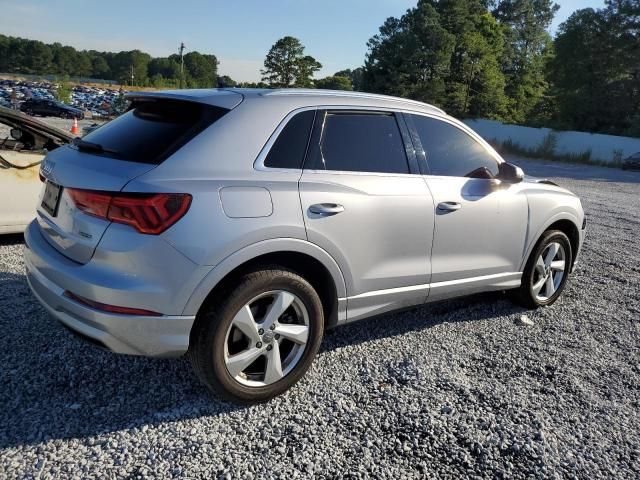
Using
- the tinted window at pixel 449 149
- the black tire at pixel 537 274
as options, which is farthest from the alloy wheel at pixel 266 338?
the black tire at pixel 537 274

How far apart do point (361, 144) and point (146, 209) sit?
1.44 m

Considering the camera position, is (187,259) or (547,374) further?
(547,374)

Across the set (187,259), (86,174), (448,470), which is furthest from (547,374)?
(86,174)

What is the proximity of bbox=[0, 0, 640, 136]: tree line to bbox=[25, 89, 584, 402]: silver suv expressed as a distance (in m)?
43.9

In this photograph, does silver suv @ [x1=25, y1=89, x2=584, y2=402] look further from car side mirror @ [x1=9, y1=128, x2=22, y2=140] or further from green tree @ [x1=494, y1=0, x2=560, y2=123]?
green tree @ [x1=494, y1=0, x2=560, y2=123]

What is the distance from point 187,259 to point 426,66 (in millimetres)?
55543

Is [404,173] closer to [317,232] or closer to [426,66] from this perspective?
[317,232]

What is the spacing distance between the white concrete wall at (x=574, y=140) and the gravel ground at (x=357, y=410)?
112ft

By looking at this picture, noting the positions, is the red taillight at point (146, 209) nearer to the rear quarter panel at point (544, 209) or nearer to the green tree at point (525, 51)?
the rear quarter panel at point (544, 209)

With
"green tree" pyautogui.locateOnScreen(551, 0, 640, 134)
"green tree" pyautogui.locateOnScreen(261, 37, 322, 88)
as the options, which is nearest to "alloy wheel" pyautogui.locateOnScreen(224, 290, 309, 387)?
"green tree" pyautogui.locateOnScreen(551, 0, 640, 134)

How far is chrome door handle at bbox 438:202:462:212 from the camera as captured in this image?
140 inches

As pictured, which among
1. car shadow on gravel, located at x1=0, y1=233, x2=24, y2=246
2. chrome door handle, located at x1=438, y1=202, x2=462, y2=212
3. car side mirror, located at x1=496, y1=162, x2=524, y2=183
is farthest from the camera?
car shadow on gravel, located at x1=0, y1=233, x2=24, y2=246

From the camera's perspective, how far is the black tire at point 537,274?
4.49 meters

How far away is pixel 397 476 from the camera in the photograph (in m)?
2.44
